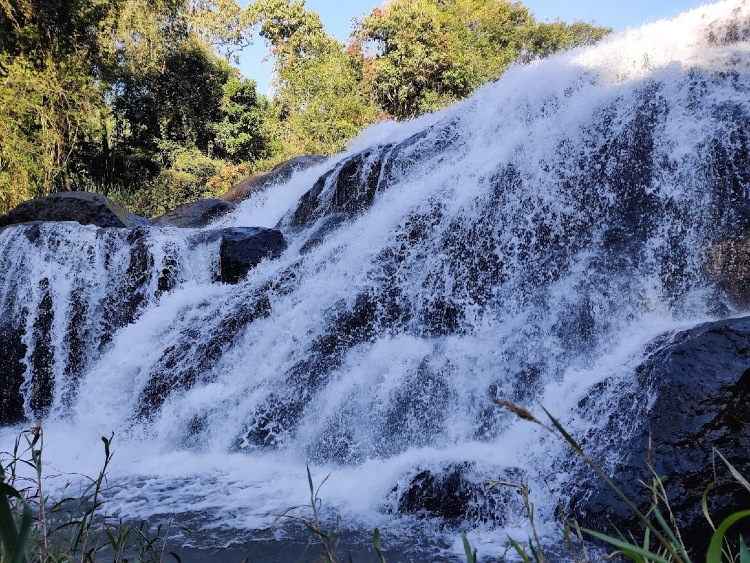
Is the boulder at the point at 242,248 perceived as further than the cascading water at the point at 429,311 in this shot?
Yes

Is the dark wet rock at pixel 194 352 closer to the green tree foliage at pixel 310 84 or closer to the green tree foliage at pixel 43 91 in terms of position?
the green tree foliage at pixel 43 91

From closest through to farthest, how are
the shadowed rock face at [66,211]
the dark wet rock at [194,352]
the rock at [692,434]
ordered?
the rock at [692,434], the dark wet rock at [194,352], the shadowed rock face at [66,211]

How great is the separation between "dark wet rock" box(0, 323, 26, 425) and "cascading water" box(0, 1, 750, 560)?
0.23 feet

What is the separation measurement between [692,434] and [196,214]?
12.1m

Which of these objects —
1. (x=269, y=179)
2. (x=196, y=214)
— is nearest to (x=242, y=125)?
(x=269, y=179)

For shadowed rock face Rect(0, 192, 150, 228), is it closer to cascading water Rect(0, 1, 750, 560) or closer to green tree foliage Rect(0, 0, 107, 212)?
cascading water Rect(0, 1, 750, 560)

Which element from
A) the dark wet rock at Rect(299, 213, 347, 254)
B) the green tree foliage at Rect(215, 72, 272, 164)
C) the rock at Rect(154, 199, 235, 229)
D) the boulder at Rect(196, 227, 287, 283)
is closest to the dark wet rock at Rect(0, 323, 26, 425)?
the boulder at Rect(196, 227, 287, 283)

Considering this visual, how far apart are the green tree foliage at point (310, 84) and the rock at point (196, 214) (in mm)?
5910

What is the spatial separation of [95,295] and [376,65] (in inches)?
606

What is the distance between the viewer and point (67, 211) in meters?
10.4

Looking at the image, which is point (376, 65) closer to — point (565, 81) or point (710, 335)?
point (565, 81)

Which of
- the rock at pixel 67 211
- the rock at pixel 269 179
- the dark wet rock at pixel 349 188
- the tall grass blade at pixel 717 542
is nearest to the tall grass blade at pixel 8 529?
the tall grass blade at pixel 717 542

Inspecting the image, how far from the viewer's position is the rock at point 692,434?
11.1 ft

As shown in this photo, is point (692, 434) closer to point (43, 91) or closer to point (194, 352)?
point (194, 352)
